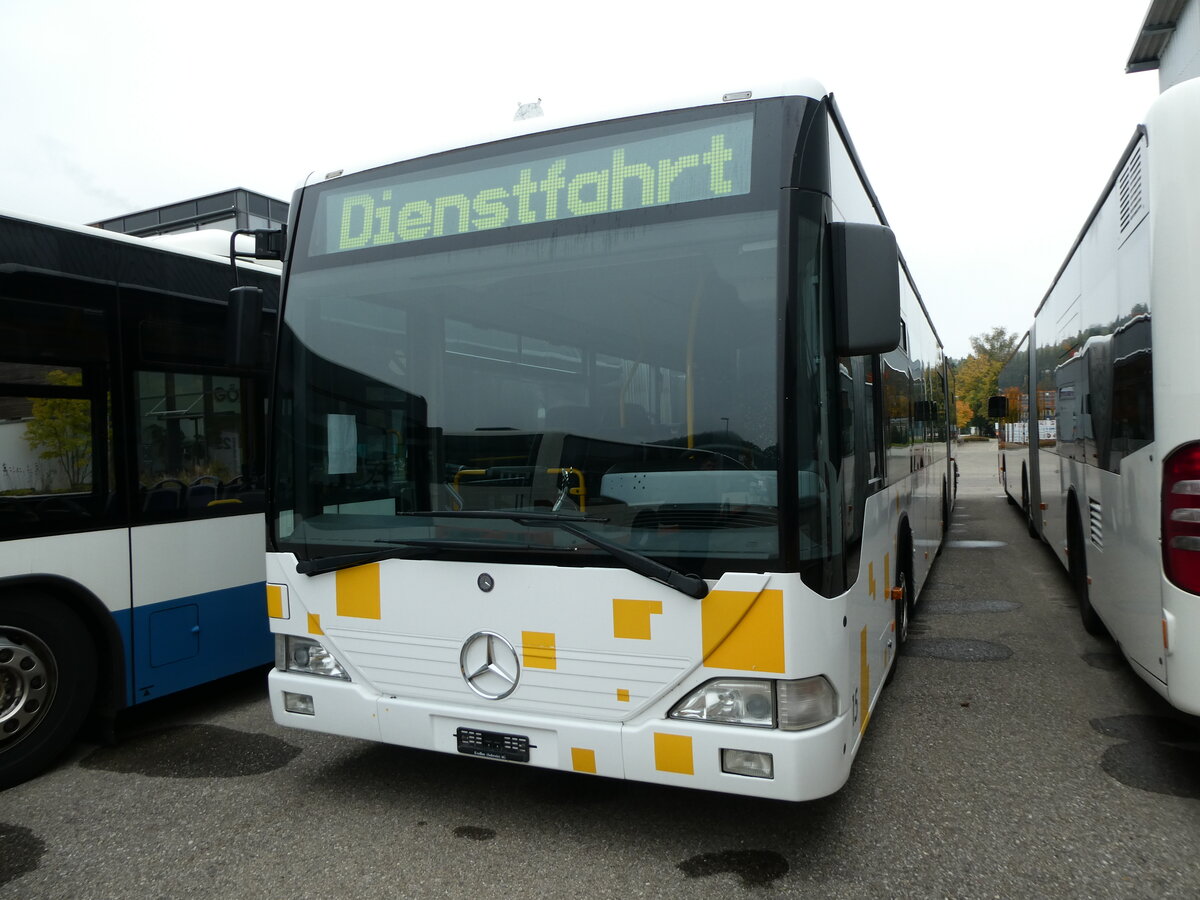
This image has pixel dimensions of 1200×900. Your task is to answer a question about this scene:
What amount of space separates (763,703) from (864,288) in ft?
4.95

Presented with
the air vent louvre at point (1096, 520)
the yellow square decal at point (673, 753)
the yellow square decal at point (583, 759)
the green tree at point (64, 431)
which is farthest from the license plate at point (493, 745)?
the air vent louvre at point (1096, 520)

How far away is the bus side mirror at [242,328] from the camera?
4.08 metres

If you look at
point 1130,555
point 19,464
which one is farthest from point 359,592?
point 1130,555

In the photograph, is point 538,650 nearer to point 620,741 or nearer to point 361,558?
point 620,741

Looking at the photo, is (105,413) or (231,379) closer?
(105,413)

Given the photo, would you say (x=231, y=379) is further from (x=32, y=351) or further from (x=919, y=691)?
(x=919, y=691)

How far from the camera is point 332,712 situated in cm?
383

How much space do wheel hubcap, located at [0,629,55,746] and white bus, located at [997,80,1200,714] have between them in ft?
16.9

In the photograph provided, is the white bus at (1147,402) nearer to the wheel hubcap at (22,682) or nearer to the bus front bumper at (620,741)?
the bus front bumper at (620,741)

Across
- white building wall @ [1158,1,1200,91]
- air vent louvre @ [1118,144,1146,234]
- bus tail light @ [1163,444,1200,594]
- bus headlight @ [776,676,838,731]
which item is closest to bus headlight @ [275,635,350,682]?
bus headlight @ [776,676,838,731]

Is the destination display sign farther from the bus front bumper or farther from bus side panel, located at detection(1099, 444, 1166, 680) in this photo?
bus side panel, located at detection(1099, 444, 1166, 680)

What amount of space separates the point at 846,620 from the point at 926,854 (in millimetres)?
959

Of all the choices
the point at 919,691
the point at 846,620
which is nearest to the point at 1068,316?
the point at 919,691

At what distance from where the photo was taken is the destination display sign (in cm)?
327
